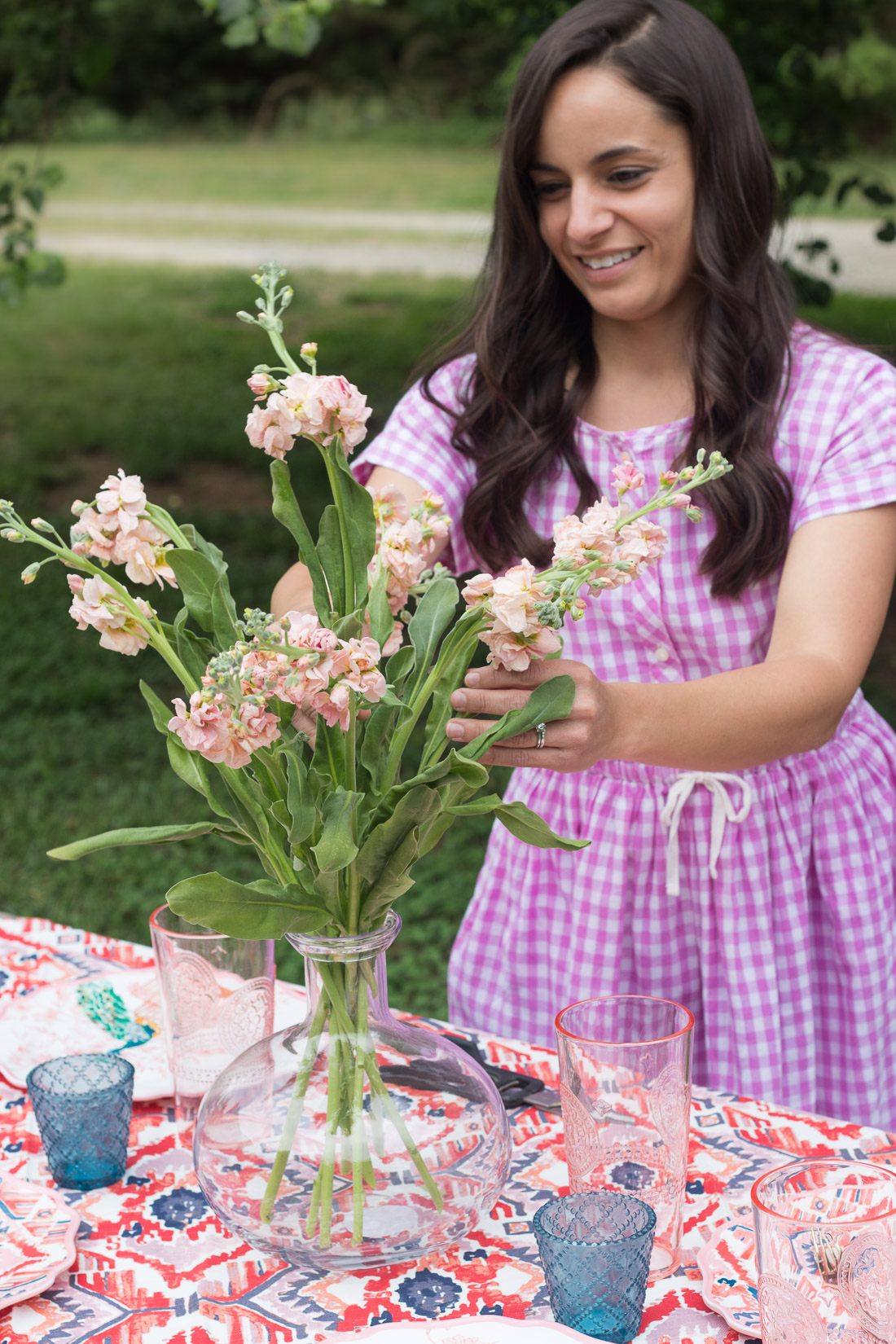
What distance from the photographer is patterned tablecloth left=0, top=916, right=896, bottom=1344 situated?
3.36 ft

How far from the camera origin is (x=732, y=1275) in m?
1.04

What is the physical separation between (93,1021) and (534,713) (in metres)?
0.66

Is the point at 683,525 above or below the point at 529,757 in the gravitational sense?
above

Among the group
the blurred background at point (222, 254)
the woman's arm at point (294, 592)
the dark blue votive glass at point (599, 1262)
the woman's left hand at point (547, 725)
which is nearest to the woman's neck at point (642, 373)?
the blurred background at point (222, 254)

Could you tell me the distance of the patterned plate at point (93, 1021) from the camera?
4.56 ft

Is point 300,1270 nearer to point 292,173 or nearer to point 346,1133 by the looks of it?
point 346,1133

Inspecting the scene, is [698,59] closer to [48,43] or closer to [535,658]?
[535,658]

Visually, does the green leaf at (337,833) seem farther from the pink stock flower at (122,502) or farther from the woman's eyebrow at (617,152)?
the woman's eyebrow at (617,152)

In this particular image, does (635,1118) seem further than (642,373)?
No

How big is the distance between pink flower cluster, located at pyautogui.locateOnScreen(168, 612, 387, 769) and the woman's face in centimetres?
85

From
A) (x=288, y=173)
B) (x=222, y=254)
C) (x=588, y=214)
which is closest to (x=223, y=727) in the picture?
(x=588, y=214)

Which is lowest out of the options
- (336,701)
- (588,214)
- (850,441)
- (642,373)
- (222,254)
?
(336,701)

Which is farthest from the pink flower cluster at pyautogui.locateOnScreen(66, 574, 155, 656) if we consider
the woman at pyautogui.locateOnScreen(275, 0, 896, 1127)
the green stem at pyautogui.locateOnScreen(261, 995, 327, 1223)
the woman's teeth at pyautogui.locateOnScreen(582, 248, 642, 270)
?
the woman's teeth at pyautogui.locateOnScreen(582, 248, 642, 270)

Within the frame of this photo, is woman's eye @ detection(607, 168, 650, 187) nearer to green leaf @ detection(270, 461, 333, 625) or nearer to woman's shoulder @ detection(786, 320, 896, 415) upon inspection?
woman's shoulder @ detection(786, 320, 896, 415)
